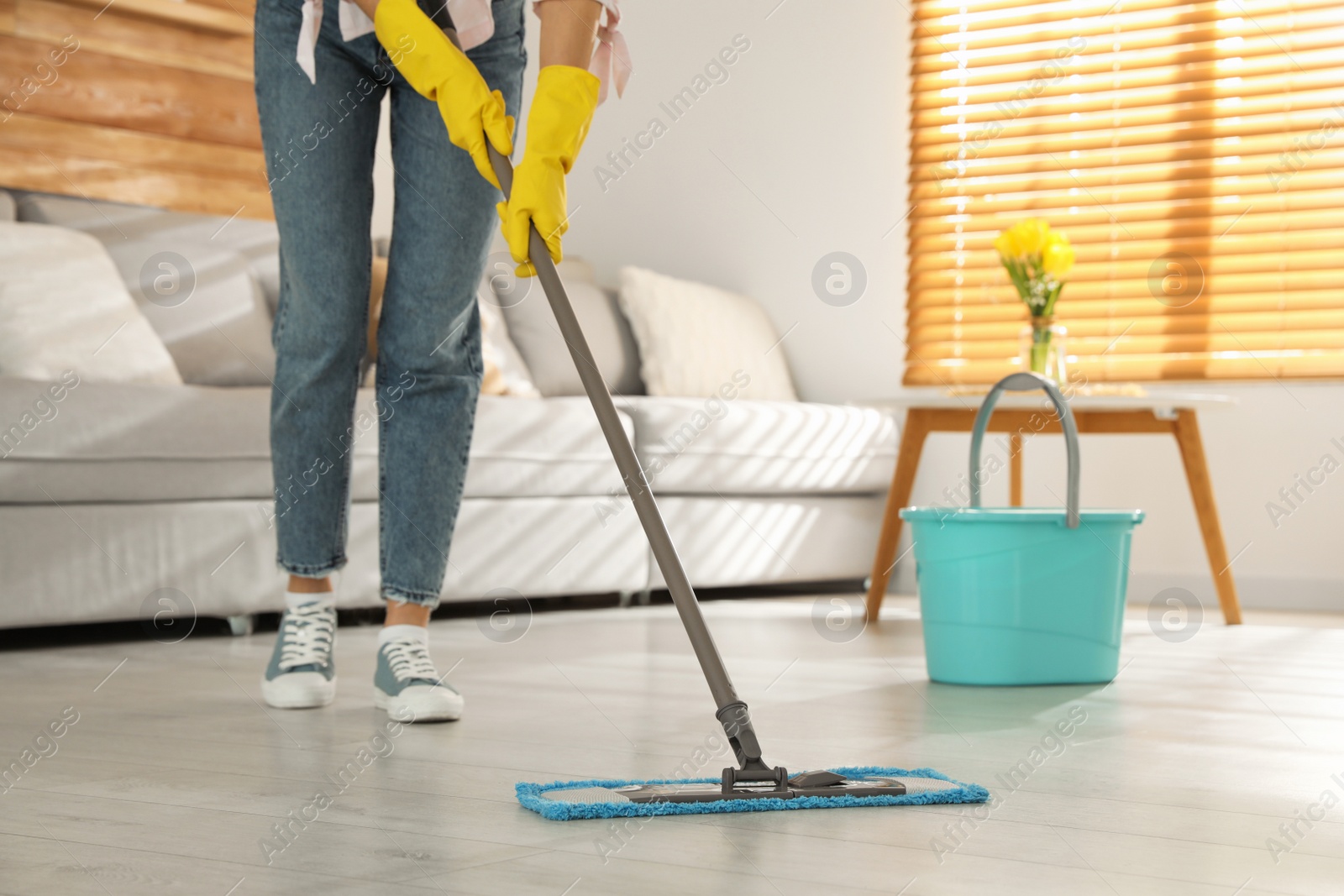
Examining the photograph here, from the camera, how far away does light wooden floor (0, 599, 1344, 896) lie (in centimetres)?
84

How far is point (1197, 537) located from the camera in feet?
11.4

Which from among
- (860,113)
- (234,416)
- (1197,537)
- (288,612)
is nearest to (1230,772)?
(288,612)

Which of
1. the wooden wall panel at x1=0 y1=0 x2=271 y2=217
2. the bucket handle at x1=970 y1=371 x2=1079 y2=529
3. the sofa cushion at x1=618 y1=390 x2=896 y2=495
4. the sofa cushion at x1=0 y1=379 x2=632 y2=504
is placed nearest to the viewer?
the bucket handle at x1=970 y1=371 x2=1079 y2=529

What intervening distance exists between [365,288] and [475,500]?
118 cm

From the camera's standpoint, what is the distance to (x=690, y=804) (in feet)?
3.27

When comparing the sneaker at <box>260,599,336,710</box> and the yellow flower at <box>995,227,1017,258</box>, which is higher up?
the yellow flower at <box>995,227,1017,258</box>

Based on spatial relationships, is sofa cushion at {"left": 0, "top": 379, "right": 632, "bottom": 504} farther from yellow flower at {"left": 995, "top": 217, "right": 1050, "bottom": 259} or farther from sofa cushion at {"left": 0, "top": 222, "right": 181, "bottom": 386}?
yellow flower at {"left": 995, "top": 217, "right": 1050, "bottom": 259}

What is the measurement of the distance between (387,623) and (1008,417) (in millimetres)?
1678

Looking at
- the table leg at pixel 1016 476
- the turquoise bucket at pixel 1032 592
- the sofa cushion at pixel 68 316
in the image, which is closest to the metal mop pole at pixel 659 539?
the turquoise bucket at pixel 1032 592

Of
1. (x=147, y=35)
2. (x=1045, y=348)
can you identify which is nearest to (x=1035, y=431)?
(x=1045, y=348)

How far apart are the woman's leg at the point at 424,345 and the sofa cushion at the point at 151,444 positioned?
769 millimetres

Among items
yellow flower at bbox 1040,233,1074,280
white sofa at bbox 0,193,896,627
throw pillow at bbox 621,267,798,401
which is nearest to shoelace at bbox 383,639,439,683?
white sofa at bbox 0,193,896,627

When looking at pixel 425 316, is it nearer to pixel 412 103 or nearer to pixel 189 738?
pixel 412 103

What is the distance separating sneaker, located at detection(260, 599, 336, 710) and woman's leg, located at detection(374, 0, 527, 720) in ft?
0.24
